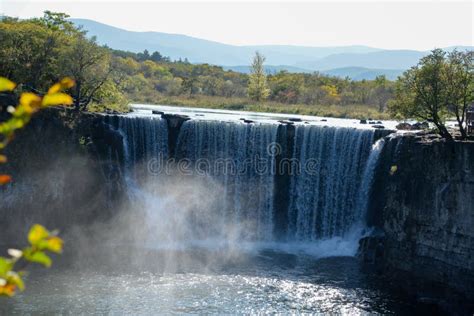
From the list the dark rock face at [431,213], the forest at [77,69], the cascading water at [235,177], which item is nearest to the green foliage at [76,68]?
the forest at [77,69]

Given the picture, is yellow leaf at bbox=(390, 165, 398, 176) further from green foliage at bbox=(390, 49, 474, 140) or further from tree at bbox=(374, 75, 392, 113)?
tree at bbox=(374, 75, 392, 113)

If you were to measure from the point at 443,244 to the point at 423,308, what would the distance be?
3474mm

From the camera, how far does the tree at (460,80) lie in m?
30.8

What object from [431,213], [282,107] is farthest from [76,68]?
[282,107]

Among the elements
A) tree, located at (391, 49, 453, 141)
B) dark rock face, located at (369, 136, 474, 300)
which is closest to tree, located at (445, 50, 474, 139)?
tree, located at (391, 49, 453, 141)

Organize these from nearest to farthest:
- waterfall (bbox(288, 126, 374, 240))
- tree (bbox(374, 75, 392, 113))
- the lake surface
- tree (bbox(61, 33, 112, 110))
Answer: the lake surface → waterfall (bbox(288, 126, 374, 240)) → tree (bbox(61, 33, 112, 110)) → tree (bbox(374, 75, 392, 113))

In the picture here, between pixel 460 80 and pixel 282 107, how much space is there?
38.1 m

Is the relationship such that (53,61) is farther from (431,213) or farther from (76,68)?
(431,213)

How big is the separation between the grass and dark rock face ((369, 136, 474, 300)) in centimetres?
2702

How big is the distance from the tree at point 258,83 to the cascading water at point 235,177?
4272 centimetres

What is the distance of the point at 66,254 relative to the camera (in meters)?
31.2

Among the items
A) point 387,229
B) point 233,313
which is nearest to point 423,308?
point 387,229

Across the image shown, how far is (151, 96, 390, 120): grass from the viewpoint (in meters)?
59.9

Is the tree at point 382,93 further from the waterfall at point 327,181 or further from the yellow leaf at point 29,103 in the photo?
the yellow leaf at point 29,103
